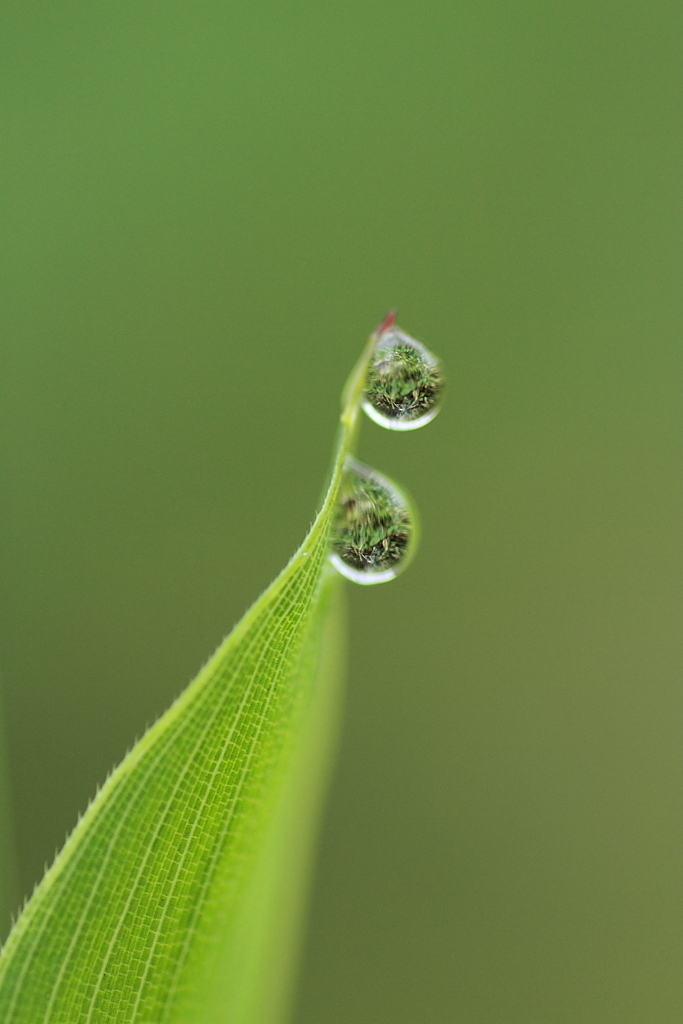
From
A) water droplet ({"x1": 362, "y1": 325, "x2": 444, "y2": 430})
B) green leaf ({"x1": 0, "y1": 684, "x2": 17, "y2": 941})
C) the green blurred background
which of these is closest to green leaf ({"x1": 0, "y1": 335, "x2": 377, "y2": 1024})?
water droplet ({"x1": 362, "y1": 325, "x2": 444, "y2": 430})

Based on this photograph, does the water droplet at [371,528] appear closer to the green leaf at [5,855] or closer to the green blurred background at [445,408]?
the green blurred background at [445,408]

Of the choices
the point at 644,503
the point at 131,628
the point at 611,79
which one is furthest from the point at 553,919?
the point at 611,79

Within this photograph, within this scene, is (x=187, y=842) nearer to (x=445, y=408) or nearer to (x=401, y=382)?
(x=401, y=382)

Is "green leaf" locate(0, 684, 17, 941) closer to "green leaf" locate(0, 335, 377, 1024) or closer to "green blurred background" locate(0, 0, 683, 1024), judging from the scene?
"green blurred background" locate(0, 0, 683, 1024)

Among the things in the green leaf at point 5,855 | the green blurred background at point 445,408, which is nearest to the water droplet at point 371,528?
the green blurred background at point 445,408

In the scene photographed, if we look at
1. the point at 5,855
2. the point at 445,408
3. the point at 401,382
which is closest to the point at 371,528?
A: the point at 401,382
